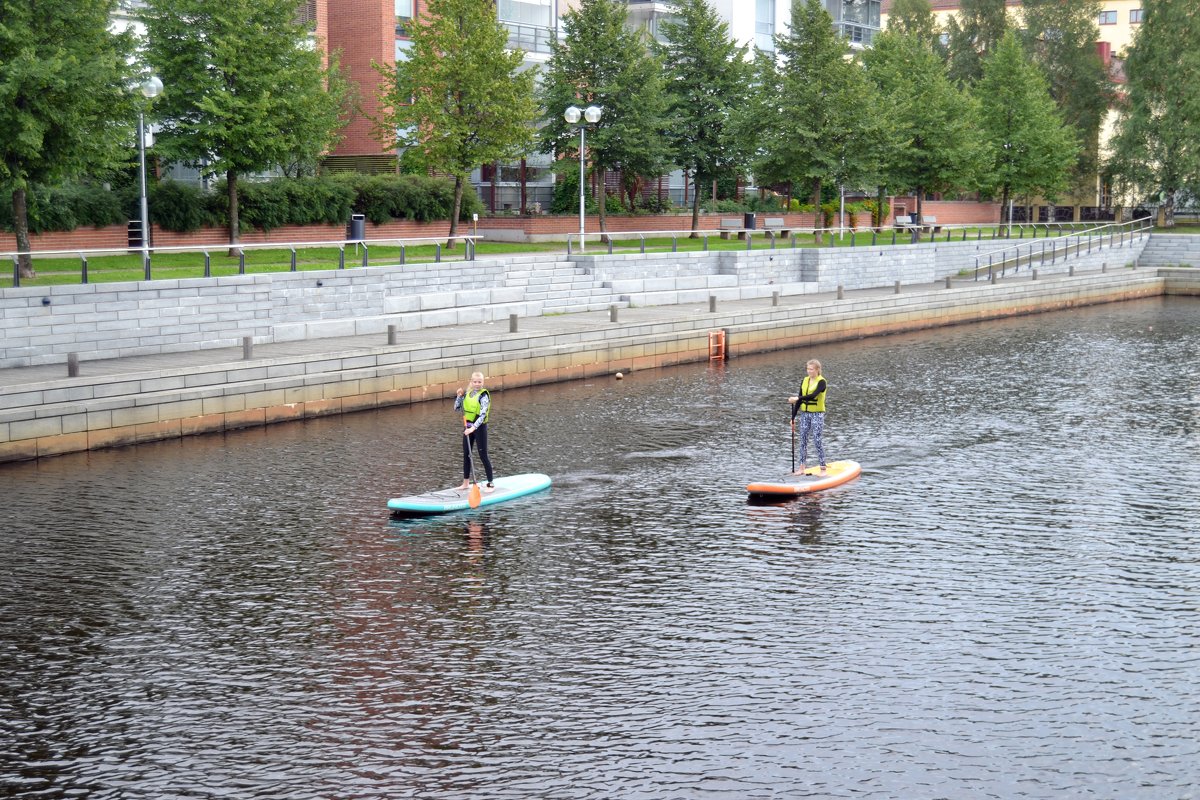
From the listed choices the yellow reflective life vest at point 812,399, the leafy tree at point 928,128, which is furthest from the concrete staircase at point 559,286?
the leafy tree at point 928,128

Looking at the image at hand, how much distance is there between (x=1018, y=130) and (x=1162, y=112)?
12249mm

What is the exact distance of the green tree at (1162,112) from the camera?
7069 centimetres

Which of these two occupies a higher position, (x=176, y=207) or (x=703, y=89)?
(x=703, y=89)

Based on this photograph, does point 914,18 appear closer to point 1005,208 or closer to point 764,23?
point 764,23

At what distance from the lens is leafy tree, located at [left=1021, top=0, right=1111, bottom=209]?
261ft

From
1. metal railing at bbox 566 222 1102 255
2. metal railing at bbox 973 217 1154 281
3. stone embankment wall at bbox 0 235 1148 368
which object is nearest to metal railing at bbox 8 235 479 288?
stone embankment wall at bbox 0 235 1148 368

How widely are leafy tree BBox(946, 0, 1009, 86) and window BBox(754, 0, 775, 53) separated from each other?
1311 centimetres

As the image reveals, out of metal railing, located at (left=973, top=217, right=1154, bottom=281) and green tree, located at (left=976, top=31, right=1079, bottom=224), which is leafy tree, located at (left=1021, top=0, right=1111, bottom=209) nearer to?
green tree, located at (left=976, top=31, right=1079, bottom=224)

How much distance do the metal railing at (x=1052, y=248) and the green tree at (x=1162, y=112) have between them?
719 cm

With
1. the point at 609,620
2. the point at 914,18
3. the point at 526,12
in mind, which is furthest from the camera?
the point at 914,18

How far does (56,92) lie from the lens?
97.8ft

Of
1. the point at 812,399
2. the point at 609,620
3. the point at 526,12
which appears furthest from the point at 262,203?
the point at 609,620

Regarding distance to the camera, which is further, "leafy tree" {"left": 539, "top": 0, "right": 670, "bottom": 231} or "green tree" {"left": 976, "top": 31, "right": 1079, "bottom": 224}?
"green tree" {"left": 976, "top": 31, "right": 1079, "bottom": 224}

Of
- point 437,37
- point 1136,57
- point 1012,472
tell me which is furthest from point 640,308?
point 1136,57
